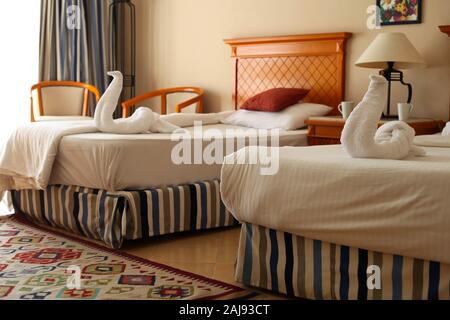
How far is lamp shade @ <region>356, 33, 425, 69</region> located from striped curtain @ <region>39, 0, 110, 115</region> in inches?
113

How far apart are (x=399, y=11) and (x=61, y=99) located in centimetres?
294

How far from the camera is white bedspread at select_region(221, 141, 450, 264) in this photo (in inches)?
85.2

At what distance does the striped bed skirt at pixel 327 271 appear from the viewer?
224 cm

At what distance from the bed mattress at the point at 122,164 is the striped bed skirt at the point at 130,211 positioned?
0.05 metres

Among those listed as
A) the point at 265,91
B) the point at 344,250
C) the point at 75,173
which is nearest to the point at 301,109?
the point at 265,91

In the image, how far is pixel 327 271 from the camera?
251 centimetres

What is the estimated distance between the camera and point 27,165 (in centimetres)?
404

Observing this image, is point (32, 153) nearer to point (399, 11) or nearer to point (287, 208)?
point (287, 208)

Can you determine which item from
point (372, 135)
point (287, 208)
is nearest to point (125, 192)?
point (287, 208)

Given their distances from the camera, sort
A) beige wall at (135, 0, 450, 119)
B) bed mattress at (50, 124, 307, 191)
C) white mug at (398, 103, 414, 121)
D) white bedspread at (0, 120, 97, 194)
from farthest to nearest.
Result: beige wall at (135, 0, 450, 119), white mug at (398, 103, 414, 121), white bedspread at (0, 120, 97, 194), bed mattress at (50, 124, 307, 191)

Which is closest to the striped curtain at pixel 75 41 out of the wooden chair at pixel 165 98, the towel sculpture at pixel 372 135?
the wooden chair at pixel 165 98

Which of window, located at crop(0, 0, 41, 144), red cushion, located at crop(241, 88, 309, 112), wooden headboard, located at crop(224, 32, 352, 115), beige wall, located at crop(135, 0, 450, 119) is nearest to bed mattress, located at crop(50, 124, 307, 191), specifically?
red cushion, located at crop(241, 88, 309, 112)

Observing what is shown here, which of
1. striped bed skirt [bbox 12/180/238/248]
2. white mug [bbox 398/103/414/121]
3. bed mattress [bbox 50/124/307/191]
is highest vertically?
white mug [bbox 398/103/414/121]

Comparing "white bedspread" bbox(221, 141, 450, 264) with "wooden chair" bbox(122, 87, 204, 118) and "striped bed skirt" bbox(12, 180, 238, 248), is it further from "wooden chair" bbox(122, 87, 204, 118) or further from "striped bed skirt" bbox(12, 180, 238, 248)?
"wooden chair" bbox(122, 87, 204, 118)
